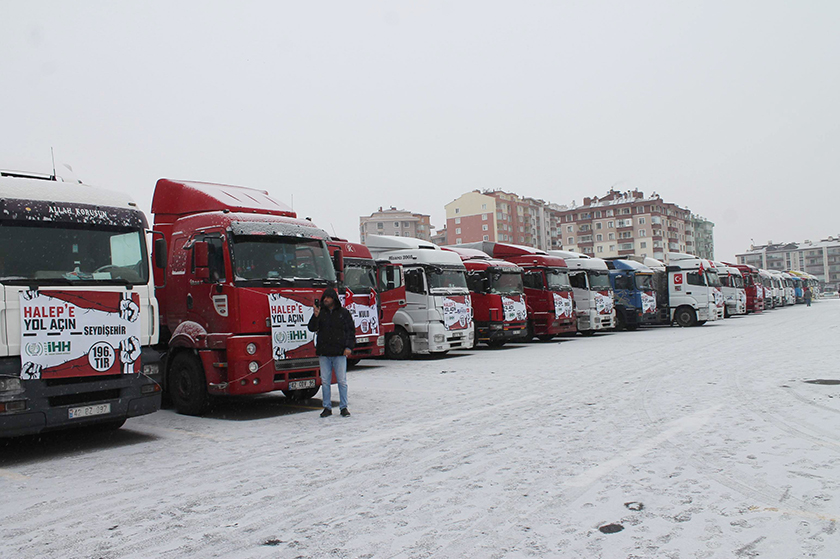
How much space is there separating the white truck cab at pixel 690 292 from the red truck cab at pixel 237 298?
23476 mm

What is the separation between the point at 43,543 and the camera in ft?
14.1

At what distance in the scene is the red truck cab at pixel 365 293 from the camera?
15031 millimetres

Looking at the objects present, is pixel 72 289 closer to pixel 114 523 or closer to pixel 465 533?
pixel 114 523

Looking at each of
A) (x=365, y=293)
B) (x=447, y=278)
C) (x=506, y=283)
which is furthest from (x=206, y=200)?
(x=506, y=283)

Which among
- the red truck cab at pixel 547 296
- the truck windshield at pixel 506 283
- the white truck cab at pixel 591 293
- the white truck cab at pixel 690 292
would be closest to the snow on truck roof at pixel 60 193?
the truck windshield at pixel 506 283

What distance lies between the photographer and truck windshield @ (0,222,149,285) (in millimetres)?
6758

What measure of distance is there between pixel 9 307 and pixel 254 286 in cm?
305

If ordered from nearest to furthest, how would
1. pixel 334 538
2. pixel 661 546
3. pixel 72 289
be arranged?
1. pixel 661 546
2. pixel 334 538
3. pixel 72 289

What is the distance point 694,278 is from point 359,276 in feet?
63.3

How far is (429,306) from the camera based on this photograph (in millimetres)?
17469

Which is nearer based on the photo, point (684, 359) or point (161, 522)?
point (161, 522)

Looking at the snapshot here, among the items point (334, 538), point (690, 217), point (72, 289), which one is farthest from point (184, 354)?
point (690, 217)

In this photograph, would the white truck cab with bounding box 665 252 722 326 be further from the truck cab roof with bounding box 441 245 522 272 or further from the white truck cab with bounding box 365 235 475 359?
the white truck cab with bounding box 365 235 475 359

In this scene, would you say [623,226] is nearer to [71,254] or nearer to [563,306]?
[563,306]
